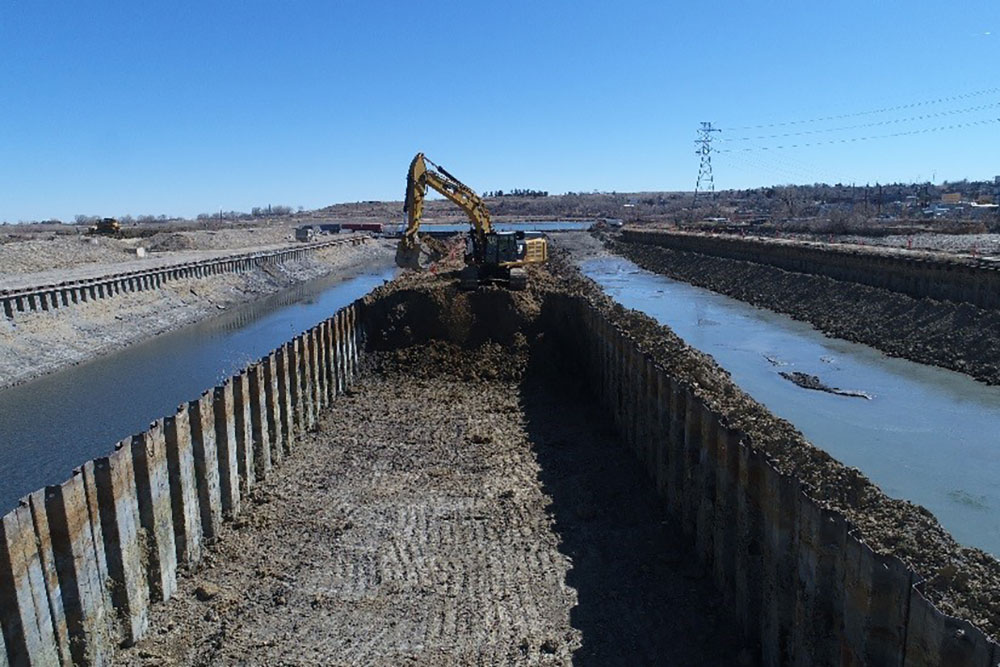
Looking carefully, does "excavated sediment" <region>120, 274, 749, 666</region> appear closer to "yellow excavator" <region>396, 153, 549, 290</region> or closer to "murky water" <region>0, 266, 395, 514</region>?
"murky water" <region>0, 266, 395, 514</region>

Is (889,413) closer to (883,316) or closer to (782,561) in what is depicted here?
(883,316)

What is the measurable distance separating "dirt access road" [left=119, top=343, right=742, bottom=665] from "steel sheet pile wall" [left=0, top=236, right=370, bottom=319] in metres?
17.3

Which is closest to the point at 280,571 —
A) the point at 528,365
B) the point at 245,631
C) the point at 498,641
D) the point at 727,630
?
the point at 245,631

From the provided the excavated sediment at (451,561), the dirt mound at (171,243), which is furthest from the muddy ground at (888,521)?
the dirt mound at (171,243)

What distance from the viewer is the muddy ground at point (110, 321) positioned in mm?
23578

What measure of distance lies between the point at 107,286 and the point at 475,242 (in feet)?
54.9

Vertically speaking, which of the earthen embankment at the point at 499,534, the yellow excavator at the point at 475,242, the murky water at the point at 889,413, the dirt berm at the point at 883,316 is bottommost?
the murky water at the point at 889,413

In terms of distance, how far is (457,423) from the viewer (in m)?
15.0

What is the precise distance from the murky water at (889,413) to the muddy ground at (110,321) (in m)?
20.3

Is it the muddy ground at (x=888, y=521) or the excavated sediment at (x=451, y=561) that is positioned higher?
the muddy ground at (x=888, y=521)

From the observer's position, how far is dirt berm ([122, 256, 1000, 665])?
7.16 metres

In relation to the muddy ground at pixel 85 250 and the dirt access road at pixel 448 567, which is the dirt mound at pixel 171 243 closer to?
the muddy ground at pixel 85 250

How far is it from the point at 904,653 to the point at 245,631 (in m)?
5.68

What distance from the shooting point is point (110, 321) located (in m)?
29.7
